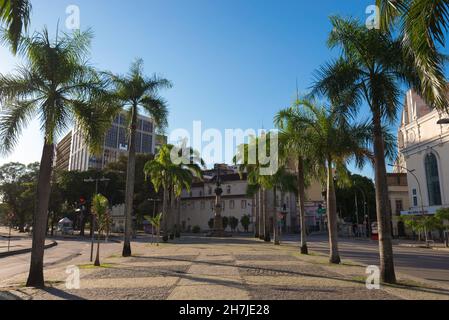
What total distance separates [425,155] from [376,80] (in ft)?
161

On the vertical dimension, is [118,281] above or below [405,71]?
below

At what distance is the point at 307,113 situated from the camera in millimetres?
18781

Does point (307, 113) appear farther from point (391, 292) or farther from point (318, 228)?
point (318, 228)

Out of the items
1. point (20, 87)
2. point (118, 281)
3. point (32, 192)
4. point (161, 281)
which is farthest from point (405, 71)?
point (32, 192)

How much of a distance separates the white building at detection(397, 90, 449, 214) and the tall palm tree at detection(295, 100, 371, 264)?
35839mm

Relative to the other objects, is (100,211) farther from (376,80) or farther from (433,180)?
(433,180)

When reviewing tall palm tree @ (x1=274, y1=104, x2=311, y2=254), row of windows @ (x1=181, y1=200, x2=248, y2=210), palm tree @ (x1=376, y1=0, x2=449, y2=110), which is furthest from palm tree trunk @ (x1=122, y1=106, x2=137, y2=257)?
row of windows @ (x1=181, y1=200, x2=248, y2=210)

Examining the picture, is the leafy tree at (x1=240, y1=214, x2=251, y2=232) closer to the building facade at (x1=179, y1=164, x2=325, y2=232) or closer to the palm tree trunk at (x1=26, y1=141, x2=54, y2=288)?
the building facade at (x1=179, y1=164, x2=325, y2=232)

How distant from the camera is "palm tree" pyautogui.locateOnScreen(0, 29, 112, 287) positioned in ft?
38.8

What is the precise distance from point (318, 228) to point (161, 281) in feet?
285

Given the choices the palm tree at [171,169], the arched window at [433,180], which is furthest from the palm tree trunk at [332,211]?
the arched window at [433,180]

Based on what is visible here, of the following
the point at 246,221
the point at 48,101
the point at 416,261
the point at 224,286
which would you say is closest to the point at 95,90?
the point at 48,101

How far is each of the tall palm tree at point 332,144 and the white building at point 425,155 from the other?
35.8 metres

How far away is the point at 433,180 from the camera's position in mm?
53750
